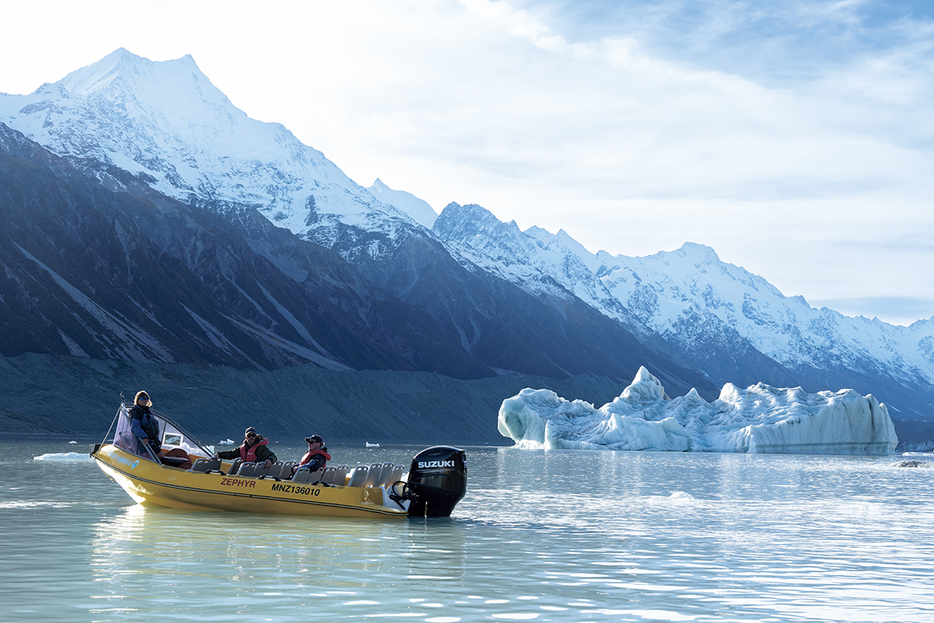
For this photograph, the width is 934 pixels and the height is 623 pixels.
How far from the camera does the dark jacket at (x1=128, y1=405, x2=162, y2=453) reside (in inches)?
1067

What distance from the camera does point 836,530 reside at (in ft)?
90.7

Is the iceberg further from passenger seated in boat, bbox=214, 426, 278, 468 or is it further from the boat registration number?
the boat registration number

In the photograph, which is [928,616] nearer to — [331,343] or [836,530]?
[836,530]

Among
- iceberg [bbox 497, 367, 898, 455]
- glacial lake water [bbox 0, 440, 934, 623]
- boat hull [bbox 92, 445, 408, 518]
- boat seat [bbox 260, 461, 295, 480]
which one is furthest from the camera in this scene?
iceberg [bbox 497, 367, 898, 455]

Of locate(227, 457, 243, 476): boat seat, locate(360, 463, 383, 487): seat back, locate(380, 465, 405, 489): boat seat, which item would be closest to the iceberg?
locate(380, 465, 405, 489): boat seat

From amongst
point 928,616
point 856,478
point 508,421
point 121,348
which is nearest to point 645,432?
point 508,421

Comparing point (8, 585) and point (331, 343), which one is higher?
point (331, 343)

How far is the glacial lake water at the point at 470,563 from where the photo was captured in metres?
14.3

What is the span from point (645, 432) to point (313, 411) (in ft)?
184

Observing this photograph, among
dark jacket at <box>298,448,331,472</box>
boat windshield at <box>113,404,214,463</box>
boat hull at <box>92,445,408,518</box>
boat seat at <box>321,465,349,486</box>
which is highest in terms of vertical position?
boat windshield at <box>113,404,214,463</box>

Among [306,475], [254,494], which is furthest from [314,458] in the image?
[254,494]

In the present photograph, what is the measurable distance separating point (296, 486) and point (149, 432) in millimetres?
4718

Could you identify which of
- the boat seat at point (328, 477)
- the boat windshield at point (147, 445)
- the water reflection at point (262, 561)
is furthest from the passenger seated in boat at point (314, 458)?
the boat windshield at point (147, 445)

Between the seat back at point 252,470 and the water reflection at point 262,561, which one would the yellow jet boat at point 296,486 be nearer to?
the seat back at point 252,470
